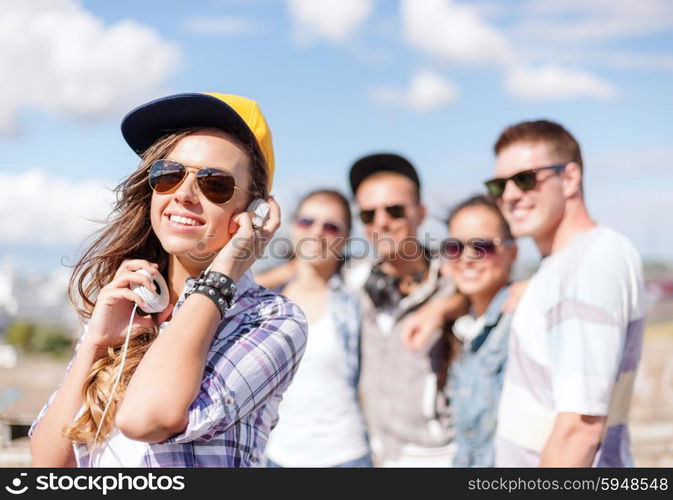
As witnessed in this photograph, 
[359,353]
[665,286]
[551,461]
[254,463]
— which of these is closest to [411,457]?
[359,353]

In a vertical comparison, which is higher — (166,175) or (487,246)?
(487,246)

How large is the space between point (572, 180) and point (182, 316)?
214 centimetres

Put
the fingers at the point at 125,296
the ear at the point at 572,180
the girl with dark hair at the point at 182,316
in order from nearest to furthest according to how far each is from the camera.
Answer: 1. the girl with dark hair at the point at 182,316
2. the fingers at the point at 125,296
3. the ear at the point at 572,180

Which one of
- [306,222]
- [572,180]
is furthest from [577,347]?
[306,222]

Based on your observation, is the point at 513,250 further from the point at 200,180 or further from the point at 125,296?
the point at 125,296

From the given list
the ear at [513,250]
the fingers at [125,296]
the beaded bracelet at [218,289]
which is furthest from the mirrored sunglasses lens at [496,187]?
the fingers at [125,296]

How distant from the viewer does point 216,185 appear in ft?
7.13

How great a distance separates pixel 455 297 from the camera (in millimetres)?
4648

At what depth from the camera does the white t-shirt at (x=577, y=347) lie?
275 cm

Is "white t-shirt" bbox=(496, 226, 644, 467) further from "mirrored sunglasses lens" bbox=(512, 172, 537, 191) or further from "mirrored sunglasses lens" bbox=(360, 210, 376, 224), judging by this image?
"mirrored sunglasses lens" bbox=(360, 210, 376, 224)

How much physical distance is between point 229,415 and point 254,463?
309 millimetres

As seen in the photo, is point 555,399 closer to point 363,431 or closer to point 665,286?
point 363,431


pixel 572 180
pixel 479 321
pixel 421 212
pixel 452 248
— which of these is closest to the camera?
pixel 572 180

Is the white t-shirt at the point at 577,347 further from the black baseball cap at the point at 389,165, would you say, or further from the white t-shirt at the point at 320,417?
the black baseball cap at the point at 389,165
